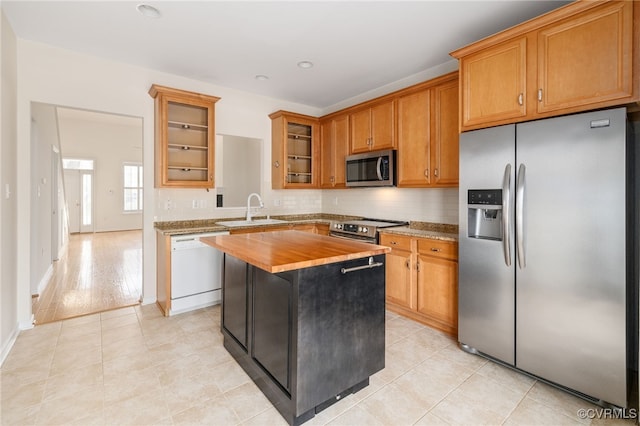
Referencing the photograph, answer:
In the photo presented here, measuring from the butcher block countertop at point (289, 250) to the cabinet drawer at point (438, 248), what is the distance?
109 centimetres

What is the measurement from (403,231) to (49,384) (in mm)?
3165

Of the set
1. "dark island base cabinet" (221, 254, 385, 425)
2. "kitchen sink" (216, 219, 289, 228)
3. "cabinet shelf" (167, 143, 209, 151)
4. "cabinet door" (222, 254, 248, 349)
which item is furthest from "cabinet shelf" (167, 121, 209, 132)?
"dark island base cabinet" (221, 254, 385, 425)

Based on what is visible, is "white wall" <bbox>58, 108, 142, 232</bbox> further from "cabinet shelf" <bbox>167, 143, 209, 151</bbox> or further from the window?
"cabinet shelf" <bbox>167, 143, 209, 151</bbox>

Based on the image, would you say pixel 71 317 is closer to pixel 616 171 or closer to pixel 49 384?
pixel 49 384

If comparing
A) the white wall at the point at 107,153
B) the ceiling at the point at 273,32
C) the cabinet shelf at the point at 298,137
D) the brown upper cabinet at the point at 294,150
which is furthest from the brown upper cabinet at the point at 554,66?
the white wall at the point at 107,153

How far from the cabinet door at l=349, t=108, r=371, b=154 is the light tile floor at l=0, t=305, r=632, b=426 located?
2.37 metres

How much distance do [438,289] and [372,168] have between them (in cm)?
163

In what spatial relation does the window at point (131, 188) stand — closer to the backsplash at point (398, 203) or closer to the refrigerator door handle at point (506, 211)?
the backsplash at point (398, 203)

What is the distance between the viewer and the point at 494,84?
238cm

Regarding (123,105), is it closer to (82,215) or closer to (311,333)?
(311,333)

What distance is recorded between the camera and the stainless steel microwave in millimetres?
3637

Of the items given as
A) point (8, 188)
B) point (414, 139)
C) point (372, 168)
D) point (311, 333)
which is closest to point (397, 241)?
point (372, 168)

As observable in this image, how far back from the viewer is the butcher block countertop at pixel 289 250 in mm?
1662

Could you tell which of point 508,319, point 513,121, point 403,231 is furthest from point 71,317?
point 513,121
